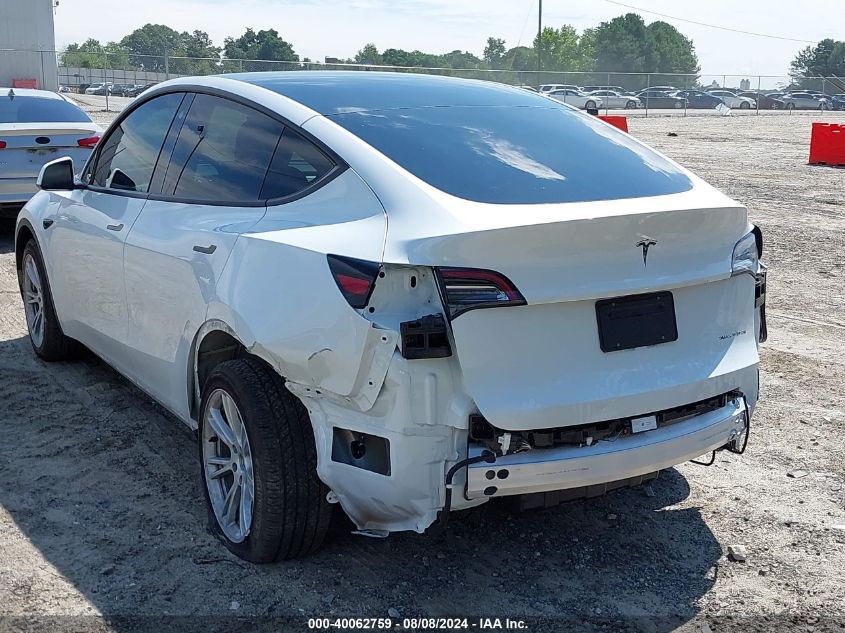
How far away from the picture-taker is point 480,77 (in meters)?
51.2

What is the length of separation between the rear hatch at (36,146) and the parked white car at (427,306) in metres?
6.36

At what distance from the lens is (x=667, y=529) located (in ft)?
13.5

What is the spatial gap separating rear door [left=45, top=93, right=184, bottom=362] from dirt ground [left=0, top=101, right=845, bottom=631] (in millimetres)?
508

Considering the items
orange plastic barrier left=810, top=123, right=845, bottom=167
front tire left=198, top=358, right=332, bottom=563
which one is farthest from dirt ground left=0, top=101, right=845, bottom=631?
orange plastic barrier left=810, top=123, right=845, bottom=167

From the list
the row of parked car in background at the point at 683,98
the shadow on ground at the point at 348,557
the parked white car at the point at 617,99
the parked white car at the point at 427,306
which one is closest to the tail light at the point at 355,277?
the parked white car at the point at 427,306

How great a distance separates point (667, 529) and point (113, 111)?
3581 cm

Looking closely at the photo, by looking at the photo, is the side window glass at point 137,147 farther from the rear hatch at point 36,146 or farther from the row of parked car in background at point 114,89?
the row of parked car in background at point 114,89

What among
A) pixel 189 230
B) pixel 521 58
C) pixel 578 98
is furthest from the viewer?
pixel 521 58

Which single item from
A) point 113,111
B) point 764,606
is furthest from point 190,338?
point 113,111

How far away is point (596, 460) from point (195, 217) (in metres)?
1.95

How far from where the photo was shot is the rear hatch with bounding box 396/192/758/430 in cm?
311

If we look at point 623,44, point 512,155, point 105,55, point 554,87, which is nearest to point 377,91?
point 512,155

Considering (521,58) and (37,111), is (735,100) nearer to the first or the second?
(521,58)

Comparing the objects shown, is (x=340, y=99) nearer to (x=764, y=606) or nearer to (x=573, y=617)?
(x=573, y=617)
